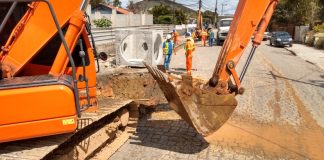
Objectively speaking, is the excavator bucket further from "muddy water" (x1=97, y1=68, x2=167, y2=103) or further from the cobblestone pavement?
"muddy water" (x1=97, y1=68, x2=167, y2=103)

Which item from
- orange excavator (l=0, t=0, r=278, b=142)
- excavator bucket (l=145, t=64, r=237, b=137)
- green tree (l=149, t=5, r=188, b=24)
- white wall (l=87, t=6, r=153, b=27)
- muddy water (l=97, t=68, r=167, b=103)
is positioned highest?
green tree (l=149, t=5, r=188, b=24)

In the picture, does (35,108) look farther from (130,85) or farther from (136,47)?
(136,47)

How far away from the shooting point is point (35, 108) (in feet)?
13.7

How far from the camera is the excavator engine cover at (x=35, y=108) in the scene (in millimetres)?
4066

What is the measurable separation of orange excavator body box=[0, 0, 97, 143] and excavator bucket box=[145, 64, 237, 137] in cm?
166

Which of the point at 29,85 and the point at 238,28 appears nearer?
the point at 29,85

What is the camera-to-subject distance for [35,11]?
15.9ft

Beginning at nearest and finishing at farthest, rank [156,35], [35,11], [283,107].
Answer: [35,11], [283,107], [156,35]

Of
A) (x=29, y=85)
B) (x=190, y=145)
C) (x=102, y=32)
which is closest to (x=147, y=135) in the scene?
(x=190, y=145)

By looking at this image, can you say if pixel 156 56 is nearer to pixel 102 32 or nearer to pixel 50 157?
pixel 102 32

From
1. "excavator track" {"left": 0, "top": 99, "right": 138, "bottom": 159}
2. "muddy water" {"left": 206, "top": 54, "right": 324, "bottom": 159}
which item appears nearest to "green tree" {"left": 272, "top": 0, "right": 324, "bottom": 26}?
"muddy water" {"left": 206, "top": 54, "right": 324, "bottom": 159}

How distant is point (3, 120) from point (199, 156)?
373 cm

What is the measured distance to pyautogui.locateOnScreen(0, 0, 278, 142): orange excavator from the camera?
4172 mm

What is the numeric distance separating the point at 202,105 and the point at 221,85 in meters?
0.52
